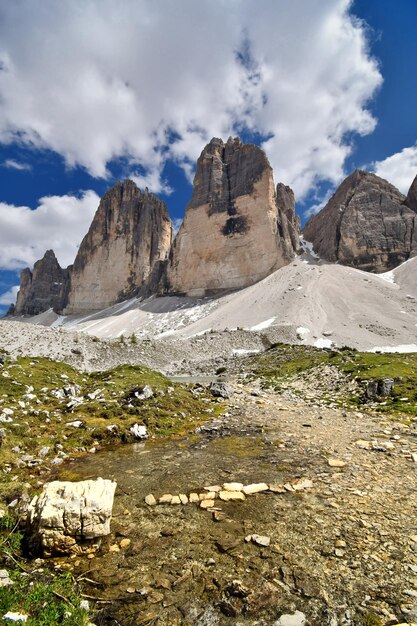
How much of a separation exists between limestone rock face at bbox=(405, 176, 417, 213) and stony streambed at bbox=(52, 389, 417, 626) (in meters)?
134

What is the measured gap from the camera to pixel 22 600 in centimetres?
Result: 377

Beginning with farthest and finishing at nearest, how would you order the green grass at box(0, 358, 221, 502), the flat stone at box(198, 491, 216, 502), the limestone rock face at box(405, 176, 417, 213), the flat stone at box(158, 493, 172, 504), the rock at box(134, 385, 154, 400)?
the limestone rock face at box(405, 176, 417, 213)
the rock at box(134, 385, 154, 400)
the green grass at box(0, 358, 221, 502)
the flat stone at box(198, 491, 216, 502)
the flat stone at box(158, 493, 172, 504)

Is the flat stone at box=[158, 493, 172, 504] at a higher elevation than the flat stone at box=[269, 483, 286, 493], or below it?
higher

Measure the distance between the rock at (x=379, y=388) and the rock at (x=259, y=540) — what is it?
13.8 metres

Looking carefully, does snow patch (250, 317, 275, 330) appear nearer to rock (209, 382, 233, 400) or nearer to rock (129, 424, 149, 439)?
rock (209, 382, 233, 400)

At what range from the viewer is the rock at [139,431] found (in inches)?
431

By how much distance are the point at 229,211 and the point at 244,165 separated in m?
19.3

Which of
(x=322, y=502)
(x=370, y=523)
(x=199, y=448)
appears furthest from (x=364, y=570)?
(x=199, y=448)

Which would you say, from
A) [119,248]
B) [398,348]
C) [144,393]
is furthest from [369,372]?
[119,248]

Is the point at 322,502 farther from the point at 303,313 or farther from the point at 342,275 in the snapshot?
the point at 342,275

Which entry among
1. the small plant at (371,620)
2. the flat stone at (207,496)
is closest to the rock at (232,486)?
the flat stone at (207,496)

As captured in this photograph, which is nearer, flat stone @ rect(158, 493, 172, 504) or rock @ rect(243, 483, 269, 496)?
flat stone @ rect(158, 493, 172, 504)

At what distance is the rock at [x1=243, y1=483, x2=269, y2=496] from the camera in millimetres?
6785

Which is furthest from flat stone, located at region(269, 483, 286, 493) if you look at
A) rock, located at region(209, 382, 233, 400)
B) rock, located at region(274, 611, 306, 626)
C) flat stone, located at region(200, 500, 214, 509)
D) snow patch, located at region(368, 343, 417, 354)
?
snow patch, located at region(368, 343, 417, 354)
